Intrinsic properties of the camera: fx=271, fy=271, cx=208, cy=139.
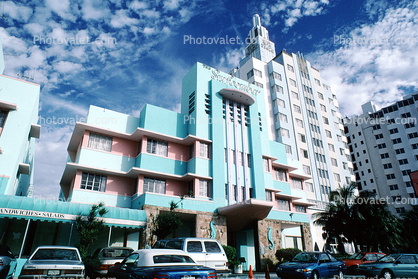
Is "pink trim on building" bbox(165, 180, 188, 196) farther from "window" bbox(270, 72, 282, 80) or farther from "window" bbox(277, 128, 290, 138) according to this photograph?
"window" bbox(270, 72, 282, 80)

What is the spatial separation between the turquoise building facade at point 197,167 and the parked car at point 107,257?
6.11m

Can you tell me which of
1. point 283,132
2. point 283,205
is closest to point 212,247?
point 283,205

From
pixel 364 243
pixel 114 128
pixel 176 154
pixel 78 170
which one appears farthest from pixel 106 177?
pixel 364 243

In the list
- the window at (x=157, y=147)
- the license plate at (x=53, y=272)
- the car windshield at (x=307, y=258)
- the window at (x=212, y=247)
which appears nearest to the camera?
the license plate at (x=53, y=272)

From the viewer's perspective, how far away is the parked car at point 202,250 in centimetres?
1188

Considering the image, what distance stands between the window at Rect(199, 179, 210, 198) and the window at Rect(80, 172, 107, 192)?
848 centimetres

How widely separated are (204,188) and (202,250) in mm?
13327

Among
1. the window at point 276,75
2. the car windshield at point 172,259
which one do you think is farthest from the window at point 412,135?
the car windshield at point 172,259

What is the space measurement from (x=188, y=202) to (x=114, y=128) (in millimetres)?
9998

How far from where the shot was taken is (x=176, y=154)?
27.1 m

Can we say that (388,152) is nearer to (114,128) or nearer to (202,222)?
(202,222)

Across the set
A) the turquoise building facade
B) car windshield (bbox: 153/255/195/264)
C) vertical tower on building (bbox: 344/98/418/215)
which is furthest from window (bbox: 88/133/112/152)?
vertical tower on building (bbox: 344/98/418/215)

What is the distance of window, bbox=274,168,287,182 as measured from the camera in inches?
1309

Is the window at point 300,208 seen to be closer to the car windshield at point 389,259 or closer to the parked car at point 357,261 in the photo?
the parked car at point 357,261
